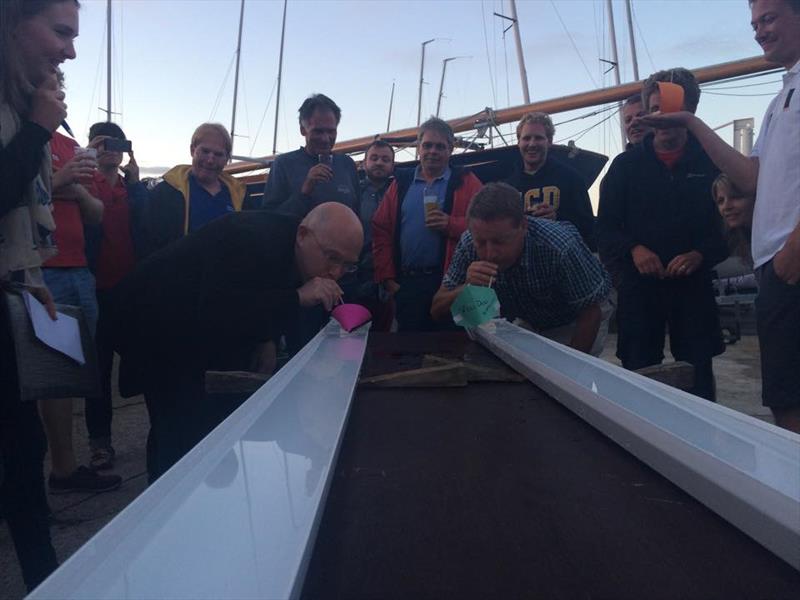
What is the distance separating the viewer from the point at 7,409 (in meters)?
1.55

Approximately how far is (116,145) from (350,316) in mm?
1635

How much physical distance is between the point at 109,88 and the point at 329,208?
12.6m

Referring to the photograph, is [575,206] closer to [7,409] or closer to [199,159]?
[199,159]

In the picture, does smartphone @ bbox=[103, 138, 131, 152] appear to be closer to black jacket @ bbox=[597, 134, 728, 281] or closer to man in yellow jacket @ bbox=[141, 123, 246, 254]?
man in yellow jacket @ bbox=[141, 123, 246, 254]

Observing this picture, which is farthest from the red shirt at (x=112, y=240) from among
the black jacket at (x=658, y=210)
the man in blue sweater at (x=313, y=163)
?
the black jacket at (x=658, y=210)

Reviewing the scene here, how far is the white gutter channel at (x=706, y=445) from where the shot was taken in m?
0.81

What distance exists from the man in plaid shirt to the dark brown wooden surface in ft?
4.38

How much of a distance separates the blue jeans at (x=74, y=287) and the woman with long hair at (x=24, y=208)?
1268 mm

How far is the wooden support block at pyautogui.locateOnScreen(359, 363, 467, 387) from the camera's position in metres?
1.81

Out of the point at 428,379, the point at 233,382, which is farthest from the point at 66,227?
the point at 428,379

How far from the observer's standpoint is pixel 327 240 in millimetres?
2168

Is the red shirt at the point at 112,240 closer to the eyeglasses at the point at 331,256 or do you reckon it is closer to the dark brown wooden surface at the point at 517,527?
the eyeglasses at the point at 331,256

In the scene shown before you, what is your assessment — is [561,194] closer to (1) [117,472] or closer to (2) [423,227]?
(2) [423,227]

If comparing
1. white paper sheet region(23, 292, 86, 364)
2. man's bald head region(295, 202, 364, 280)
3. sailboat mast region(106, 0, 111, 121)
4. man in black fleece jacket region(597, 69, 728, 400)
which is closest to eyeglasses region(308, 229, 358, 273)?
man's bald head region(295, 202, 364, 280)
